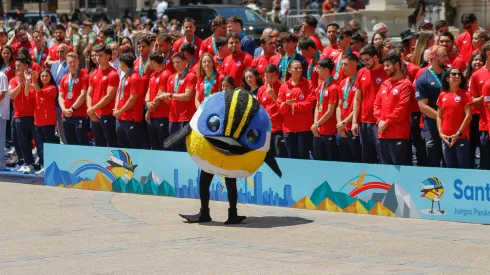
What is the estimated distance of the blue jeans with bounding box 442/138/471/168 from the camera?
1330 centimetres

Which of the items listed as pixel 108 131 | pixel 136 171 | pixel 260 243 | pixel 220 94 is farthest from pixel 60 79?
pixel 260 243

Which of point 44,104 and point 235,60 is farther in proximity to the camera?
point 44,104

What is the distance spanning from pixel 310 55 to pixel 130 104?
2.66m

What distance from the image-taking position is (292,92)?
14.8 m

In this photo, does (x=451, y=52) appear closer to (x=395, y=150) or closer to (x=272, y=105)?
(x=395, y=150)

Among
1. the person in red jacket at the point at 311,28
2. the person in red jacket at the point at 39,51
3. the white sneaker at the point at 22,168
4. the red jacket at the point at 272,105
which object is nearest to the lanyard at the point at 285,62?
the red jacket at the point at 272,105

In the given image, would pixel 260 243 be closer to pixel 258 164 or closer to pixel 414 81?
pixel 258 164

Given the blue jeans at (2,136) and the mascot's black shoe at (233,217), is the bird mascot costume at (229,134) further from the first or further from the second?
the blue jeans at (2,136)

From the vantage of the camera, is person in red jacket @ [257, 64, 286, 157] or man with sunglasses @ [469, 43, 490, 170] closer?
man with sunglasses @ [469, 43, 490, 170]

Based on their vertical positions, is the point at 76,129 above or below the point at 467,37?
below

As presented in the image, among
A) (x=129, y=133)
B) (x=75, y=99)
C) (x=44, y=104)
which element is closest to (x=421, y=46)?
(x=129, y=133)

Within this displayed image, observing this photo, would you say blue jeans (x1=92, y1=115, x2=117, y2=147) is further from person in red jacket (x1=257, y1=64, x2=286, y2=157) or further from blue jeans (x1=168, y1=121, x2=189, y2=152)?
person in red jacket (x1=257, y1=64, x2=286, y2=157)

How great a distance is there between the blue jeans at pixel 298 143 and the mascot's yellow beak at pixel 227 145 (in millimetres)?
2595

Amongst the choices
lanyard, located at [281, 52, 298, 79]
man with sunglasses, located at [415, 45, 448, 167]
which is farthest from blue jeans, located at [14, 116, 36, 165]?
man with sunglasses, located at [415, 45, 448, 167]
